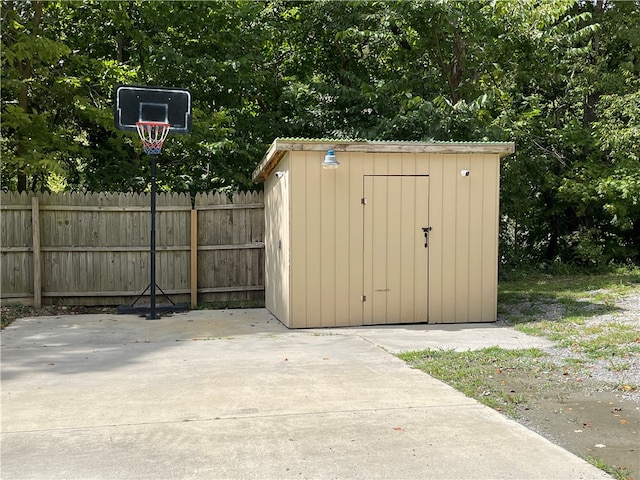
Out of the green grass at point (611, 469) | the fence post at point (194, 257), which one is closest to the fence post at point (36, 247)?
the fence post at point (194, 257)

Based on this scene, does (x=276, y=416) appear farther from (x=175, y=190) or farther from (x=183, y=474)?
(x=175, y=190)

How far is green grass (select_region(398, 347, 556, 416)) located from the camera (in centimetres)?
443

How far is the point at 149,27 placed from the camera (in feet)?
40.7

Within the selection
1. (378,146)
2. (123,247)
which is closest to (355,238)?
(378,146)

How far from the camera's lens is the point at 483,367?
5.35m

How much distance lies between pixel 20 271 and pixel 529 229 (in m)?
12.1

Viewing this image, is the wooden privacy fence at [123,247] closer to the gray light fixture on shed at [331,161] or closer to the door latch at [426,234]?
the gray light fixture on shed at [331,161]

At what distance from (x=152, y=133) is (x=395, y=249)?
4.42 m

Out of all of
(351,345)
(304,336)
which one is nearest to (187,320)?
(304,336)

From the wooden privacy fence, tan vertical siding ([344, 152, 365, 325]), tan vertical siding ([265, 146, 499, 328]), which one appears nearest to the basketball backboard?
the wooden privacy fence

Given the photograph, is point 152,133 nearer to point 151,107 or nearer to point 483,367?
point 151,107

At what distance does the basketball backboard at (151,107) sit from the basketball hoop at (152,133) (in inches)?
5.1

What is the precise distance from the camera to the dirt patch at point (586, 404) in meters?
3.46

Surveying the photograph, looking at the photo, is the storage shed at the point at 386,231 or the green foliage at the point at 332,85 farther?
the green foliage at the point at 332,85
